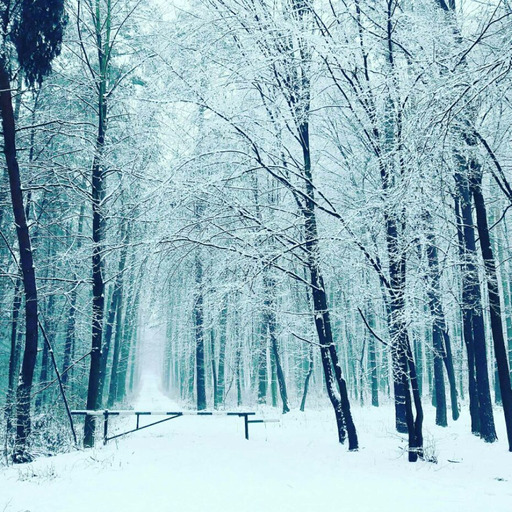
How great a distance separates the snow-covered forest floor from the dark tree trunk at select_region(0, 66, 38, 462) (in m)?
0.89

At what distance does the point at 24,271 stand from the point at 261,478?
632 cm

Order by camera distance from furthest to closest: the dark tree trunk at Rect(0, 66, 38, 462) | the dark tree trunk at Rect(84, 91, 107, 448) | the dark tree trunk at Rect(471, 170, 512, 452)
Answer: the dark tree trunk at Rect(84, 91, 107, 448), the dark tree trunk at Rect(0, 66, 38, 462), the dark tree trunk at Rect(471, 170, 512, 452)

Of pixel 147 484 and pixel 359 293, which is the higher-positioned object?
pixel 359 293

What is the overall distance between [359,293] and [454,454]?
12.4 feet

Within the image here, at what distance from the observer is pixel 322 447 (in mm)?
8953

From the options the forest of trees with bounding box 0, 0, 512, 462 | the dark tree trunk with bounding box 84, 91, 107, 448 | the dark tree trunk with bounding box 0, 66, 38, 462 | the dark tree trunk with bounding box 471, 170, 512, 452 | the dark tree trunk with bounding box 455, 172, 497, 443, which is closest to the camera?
the forest of trees with bounding box 0, 0, 512, 462

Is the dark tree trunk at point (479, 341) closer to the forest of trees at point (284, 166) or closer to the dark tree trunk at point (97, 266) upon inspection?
the forest of trees at point (284, 166)

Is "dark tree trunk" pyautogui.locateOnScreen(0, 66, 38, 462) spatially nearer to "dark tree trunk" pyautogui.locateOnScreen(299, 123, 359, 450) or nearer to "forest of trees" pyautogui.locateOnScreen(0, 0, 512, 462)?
"forest of trees" pyautogui.locateOnScreen(0, 0, 512, 462)

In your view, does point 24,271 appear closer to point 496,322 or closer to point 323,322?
point 323,322

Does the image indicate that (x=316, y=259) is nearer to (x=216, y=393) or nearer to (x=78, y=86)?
(x=78, y=86)

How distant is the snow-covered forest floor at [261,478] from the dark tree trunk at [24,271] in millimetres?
890

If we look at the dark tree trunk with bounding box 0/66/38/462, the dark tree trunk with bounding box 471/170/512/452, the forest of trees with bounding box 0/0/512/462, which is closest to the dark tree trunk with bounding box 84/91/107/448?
the forest of trees with bounding box 0/0/512/462

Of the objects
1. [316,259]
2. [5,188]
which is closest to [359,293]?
[316,259]

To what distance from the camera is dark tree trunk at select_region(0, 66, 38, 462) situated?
830cm
